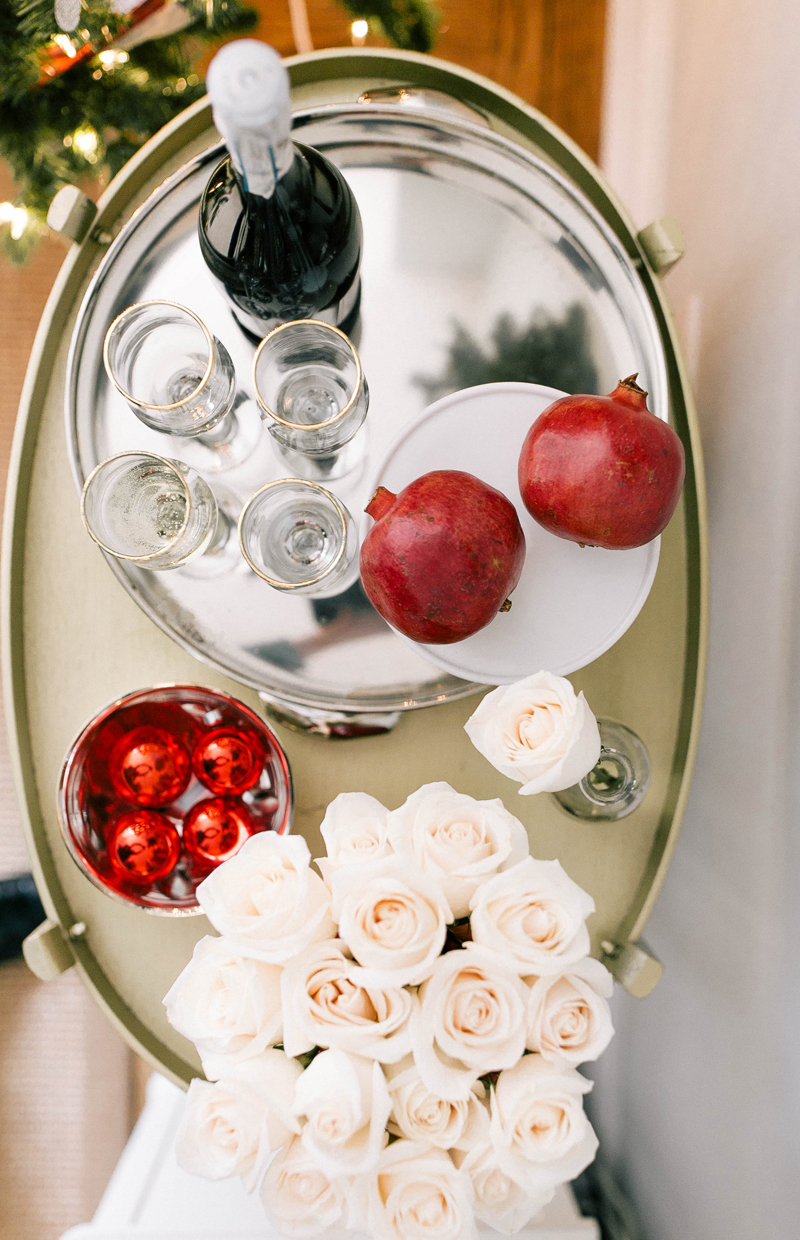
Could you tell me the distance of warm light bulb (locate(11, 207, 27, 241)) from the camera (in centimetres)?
95

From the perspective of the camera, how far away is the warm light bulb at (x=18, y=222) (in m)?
0.95

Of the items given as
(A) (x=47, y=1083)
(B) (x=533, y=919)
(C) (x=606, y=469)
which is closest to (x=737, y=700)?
(C) (x=606, y=469)

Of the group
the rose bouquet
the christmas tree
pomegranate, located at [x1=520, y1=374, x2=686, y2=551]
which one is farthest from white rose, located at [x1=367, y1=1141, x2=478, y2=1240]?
the christmas tree

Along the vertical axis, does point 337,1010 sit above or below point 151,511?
below

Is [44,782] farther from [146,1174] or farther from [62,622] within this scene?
[146,1174]

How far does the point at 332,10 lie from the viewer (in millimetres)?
1185

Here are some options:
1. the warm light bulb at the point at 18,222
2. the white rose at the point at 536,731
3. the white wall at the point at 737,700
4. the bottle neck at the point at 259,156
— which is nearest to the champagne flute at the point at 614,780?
the white wall at the point at 737,700

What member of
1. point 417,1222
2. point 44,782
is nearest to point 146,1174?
point 44,782

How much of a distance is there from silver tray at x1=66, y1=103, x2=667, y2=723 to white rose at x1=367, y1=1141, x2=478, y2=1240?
33cm

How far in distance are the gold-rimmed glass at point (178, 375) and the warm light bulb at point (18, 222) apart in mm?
481

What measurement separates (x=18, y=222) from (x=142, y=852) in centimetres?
82

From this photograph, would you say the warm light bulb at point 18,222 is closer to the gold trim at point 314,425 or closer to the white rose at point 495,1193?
the gold trim at point 314,425

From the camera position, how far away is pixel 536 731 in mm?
423

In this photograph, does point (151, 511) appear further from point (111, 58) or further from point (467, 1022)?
point (111, 58)
